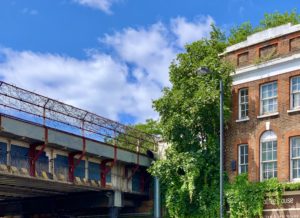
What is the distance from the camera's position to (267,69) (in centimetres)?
3528

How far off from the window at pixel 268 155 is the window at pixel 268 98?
4.34 ft

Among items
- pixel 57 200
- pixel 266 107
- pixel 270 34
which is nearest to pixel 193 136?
pixel 266 107

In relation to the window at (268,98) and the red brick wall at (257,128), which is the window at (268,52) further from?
the window at (268,98)

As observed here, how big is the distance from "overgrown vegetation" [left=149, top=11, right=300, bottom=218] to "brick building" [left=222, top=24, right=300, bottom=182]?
0.92 metres

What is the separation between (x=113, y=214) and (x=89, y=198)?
2348 millimetres

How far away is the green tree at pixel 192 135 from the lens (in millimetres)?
35688

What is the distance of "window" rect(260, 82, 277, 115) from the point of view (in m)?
35.0

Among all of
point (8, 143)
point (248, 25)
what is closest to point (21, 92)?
point (8, 143)

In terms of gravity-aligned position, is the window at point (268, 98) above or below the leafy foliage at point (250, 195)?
above

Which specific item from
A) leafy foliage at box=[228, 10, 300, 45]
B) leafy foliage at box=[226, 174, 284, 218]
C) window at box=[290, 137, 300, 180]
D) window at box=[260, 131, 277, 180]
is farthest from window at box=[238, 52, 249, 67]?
leafy foliage at box=[228, 10, 300, 45]

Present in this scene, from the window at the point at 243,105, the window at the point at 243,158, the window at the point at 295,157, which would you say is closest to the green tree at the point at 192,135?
the window at the point at 243,105

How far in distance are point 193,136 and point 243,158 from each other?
10.5 ft

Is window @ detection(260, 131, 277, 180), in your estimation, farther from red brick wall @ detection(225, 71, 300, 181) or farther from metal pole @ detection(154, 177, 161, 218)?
metal pole @ detection(154, 177, 161, 218)

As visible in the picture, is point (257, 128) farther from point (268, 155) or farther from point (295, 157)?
point (295, 157)
